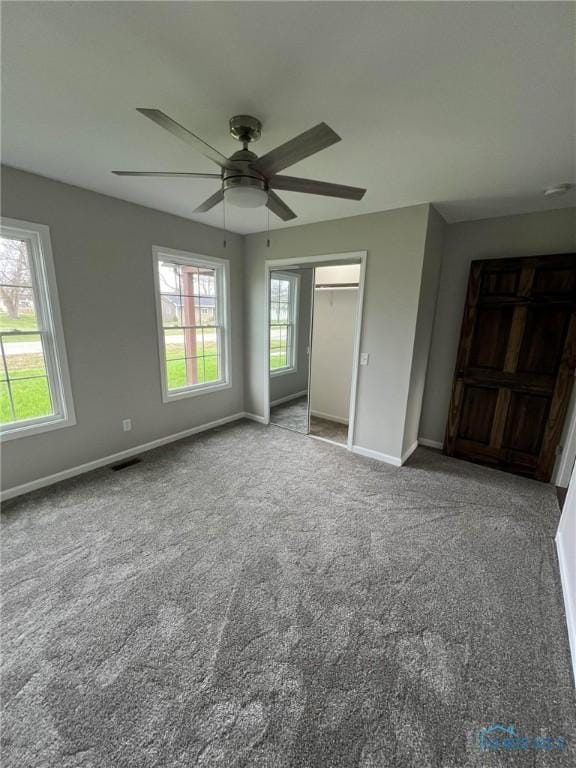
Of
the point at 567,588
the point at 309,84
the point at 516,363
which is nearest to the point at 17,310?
the point at 309,84

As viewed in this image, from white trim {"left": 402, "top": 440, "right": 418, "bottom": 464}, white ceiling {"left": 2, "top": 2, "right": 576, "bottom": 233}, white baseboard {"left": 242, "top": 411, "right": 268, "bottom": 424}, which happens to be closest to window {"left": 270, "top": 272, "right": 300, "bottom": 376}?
white baseboard {"left": 242, "top": 411, "right": 268, "bottom": 424}

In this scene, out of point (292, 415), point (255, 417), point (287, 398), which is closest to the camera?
point (255, 417)

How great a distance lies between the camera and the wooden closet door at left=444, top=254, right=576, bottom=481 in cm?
281

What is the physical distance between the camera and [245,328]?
4363 millimetres

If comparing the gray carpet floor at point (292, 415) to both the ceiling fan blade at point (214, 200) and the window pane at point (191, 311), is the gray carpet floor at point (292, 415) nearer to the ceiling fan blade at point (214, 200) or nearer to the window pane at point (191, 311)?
the window pane at point (191, 311)

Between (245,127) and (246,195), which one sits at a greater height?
(245,127)

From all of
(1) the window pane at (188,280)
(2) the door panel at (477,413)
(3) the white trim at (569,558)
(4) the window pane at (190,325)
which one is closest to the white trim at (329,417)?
(2) the door panel at (477,413)

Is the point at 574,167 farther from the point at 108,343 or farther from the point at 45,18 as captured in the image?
the point at 108,343

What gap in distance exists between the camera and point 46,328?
2.59m

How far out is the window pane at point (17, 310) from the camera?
2.38m

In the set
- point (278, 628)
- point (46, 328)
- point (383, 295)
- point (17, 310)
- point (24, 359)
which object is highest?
point (383, 295)

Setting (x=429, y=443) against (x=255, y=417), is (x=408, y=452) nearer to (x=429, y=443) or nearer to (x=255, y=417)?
(x=429, y=443)

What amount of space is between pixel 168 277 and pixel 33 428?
201cm

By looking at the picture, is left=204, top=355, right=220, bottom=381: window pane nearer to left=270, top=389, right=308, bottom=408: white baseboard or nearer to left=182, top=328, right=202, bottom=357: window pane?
left=182, top=328, right=202, bottom=357: window pane
